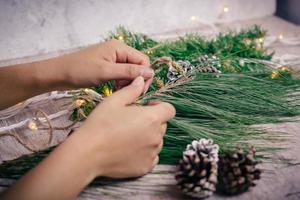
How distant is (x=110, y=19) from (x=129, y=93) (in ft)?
3.07

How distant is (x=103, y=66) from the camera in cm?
78

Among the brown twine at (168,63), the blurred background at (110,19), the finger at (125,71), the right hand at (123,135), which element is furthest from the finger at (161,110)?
the blurred background at (110,19)

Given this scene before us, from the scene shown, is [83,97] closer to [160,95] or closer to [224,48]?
[160,95]

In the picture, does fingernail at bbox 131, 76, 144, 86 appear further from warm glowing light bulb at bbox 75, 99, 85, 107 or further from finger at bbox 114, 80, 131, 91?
warm glowing light bulb at bbox 75, 99, 85, 107

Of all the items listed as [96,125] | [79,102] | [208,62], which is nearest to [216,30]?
[208,62]

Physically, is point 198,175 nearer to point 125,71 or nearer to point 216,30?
point 125,71

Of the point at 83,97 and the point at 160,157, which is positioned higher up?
the point at 83,97

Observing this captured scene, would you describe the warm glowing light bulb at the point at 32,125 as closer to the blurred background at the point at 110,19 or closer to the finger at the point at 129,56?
the finger at the point at 129,56

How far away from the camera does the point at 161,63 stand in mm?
932

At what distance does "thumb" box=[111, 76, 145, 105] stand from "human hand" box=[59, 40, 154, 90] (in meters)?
0.03

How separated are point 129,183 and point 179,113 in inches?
8.8

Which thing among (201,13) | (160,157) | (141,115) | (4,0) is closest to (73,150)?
(141,115)

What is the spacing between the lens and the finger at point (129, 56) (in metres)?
0.83

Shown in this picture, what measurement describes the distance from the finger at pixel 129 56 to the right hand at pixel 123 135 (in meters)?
0.14
